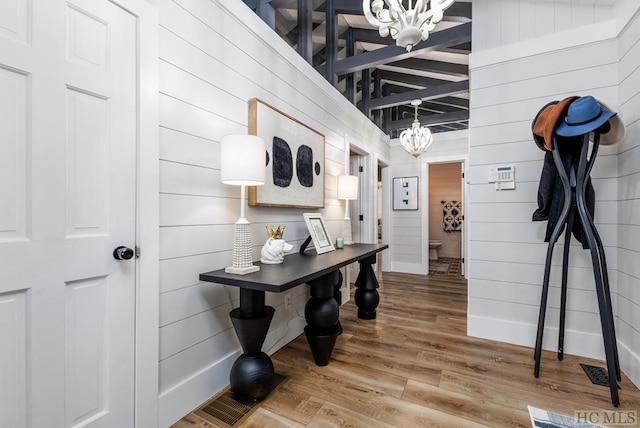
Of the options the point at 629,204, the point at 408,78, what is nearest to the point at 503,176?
the point at 629,204

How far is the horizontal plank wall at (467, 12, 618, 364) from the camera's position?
7.27 ft

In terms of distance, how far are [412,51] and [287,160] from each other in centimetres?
199

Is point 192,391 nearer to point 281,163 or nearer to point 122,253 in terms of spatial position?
point 122,253

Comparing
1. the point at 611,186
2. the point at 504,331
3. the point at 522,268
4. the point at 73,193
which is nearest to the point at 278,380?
the point at 73,193

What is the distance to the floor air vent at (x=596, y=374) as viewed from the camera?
1900mm

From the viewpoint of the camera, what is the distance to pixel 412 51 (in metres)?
3.24

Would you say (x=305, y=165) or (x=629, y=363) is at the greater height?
(x=305, y=165)

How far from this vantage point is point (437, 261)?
6.45 metres

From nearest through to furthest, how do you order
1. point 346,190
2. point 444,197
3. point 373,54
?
point 346,190 < point 373,54 < point 444,197

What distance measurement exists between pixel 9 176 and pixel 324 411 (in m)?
1.70

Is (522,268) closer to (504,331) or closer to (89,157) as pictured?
(504,331)

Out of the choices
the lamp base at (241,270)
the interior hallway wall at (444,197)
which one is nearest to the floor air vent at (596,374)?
the lamp base at (241,270)

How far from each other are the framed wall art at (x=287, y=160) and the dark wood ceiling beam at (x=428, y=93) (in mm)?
1959

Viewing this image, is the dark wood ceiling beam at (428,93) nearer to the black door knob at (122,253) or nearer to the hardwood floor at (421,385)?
the hardwood floor at (421,385)
